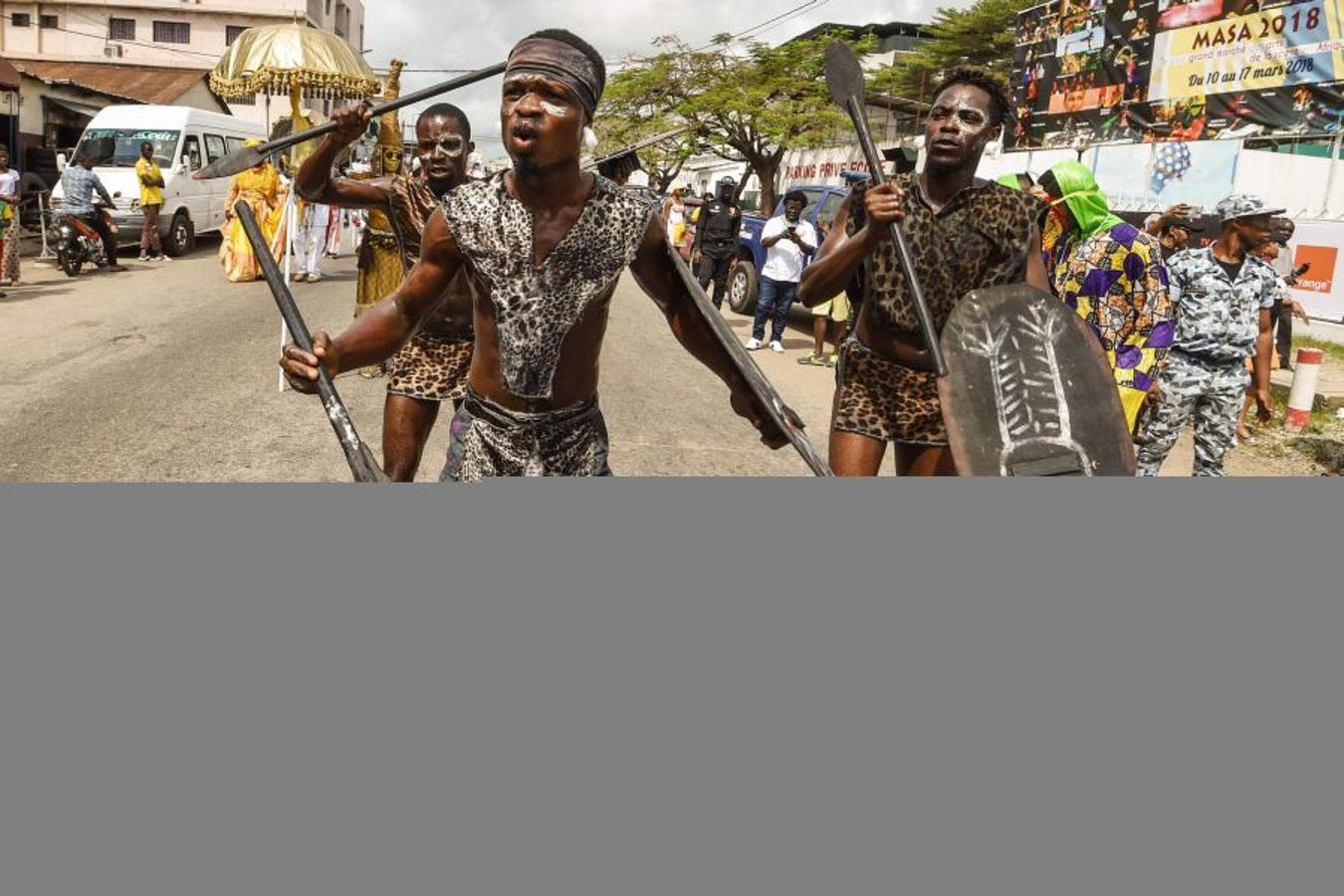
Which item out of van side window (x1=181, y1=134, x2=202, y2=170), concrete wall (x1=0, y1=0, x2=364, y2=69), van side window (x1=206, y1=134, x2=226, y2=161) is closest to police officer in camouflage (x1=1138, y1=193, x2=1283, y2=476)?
van side window (x1=181, y1=134, x2=202, y2=170)

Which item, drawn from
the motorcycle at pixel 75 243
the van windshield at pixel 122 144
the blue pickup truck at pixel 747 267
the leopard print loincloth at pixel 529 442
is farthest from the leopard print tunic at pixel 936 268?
the van windshield at pixel 122 144

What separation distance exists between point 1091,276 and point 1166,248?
9.27 ft

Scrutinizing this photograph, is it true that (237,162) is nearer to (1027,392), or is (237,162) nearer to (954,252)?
(954,252)

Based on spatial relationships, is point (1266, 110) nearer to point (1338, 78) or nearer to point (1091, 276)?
point (1338, 78)

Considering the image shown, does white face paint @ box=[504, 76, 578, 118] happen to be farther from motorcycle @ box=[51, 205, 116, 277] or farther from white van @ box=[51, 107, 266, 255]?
white van @ box=[51, 107, 266, 255]

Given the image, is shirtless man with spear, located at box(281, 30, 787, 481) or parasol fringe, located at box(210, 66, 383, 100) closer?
shirtless man with spear, located at box(281, 30, 787, 481)

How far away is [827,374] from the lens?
10789 mm

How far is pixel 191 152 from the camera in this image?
18438mm

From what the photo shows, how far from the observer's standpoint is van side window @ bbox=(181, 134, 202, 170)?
18.2 m

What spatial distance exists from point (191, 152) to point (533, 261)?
17941mm

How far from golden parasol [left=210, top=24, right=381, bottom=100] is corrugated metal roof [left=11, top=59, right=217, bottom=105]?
49.4 feet

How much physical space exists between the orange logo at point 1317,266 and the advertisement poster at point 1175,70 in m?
3.69

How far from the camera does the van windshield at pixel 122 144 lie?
1791 centimetres

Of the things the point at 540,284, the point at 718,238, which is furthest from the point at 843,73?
the point at 718,238
